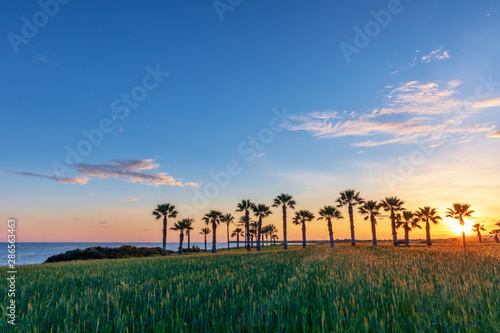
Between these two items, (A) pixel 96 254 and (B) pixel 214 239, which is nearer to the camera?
(A) pixel 96 254

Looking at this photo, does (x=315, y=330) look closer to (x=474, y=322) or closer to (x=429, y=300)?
(x=474, y=322)

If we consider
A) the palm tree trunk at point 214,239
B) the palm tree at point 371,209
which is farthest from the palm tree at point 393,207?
the palm tree trunk at point 214,239

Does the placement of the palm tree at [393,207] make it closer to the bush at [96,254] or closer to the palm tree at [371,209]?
the palm tree at [371,209]

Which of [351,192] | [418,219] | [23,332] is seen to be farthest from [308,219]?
[23,332]

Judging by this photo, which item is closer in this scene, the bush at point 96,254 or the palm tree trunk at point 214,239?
the bush at point 96,254

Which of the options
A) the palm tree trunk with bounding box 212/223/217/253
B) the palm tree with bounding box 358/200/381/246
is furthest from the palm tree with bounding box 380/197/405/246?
the palm tree trunk with bounding box 212/223/217/253

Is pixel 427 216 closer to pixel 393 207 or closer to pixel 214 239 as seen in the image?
pixel 393 207

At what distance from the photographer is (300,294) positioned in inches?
275

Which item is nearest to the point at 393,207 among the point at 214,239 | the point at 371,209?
the point at 371,209

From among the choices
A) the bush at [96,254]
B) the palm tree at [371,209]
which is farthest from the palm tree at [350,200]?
the bush at [96,254]

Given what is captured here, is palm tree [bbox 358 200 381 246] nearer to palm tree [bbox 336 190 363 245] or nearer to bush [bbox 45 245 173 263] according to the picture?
palm tree [bbox 336 190 363 245]

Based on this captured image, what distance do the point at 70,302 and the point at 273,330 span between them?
5613 mm

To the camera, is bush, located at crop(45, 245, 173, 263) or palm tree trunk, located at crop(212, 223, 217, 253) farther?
palm tree trunk, located at crop(212, 223, 217, 253)

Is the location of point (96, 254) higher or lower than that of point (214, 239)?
higher
